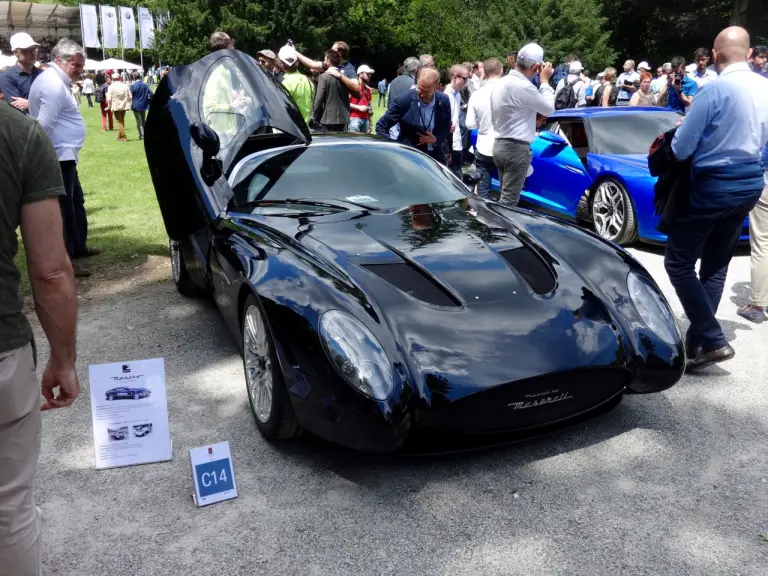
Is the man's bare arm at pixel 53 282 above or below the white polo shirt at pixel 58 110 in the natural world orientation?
above

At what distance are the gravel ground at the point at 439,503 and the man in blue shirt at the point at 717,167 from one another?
1.82 feet

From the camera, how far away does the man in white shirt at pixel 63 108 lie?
6.21 meters

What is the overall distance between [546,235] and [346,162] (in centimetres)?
145

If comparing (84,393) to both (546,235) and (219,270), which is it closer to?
(219,270)

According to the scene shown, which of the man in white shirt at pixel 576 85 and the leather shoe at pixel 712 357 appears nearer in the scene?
the leather shoe at pixel 712 357

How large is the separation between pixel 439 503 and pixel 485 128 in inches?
221

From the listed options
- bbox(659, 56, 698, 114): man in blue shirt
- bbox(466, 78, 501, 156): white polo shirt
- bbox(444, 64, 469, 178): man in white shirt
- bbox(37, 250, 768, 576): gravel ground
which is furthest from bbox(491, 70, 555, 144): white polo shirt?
bbox(659, 56, 698, 114): man in blue shirt

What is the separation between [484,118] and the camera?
321 inches

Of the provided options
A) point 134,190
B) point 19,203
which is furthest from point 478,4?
point 19,203

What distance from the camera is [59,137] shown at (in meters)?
6.39

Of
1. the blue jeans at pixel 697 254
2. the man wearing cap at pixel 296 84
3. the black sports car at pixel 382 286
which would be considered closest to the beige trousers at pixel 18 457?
the black sports car at pixel 382 286

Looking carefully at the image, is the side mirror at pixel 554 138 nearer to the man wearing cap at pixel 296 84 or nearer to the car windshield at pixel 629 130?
the car windshield at pixel 629 130

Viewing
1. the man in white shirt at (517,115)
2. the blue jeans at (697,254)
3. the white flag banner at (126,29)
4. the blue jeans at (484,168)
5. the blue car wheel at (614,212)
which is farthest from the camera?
the white flag banner at (126,29)

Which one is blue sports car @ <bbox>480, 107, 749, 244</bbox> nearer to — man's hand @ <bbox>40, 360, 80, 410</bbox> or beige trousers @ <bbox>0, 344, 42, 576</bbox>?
man's hand @ <bbox>40, 360, 80, 410</bbox>
